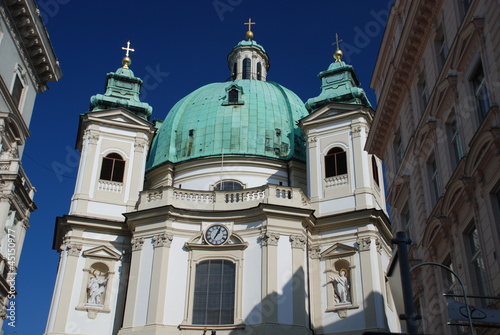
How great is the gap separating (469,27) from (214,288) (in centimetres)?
1952

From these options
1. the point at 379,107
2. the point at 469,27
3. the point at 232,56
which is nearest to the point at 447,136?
the point at 469,27

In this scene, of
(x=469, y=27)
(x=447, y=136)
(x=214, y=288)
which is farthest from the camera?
(x=214, y=288)

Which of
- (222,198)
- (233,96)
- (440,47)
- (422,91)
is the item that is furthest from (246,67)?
(440,47)

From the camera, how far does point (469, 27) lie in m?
14.8

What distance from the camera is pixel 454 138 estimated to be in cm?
1650

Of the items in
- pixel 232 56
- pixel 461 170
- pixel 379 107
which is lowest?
pixel 461 170

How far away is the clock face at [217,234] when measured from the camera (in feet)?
105

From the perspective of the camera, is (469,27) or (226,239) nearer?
(469,27)

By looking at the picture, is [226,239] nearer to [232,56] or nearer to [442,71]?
[442,71]

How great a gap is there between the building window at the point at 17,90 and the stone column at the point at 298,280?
556 inches

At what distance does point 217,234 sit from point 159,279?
3801 millimetres

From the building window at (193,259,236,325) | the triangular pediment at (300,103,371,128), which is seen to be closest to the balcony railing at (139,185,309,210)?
the building window at (193,259,236,325)

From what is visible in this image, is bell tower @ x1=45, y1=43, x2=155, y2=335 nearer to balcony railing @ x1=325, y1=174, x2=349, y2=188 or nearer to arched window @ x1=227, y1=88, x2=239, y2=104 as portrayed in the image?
arched window @ x1=227, y1=88, x2=239, y2=104

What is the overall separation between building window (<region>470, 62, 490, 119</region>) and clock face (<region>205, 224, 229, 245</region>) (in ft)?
62.0
